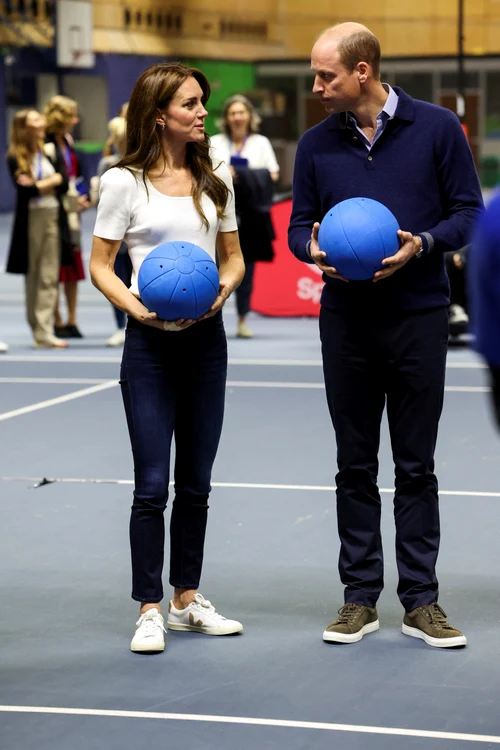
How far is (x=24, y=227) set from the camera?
42.0ft

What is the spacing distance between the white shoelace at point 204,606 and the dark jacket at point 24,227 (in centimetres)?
806

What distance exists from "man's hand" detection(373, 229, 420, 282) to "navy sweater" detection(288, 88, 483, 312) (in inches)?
4.3

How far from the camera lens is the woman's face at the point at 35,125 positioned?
12.1 meters

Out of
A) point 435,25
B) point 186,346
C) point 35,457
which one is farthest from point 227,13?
point 186,346

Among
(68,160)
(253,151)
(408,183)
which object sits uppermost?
(408,183)

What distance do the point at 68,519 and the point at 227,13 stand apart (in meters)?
42.8

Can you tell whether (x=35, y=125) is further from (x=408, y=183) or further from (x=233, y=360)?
(x=408, y=183)

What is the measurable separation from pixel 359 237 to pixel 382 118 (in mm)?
497

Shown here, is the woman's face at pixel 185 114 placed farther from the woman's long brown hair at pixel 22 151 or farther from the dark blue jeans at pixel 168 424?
the woman's long brown hair at pixel 22 151

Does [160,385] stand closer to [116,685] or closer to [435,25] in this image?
[116,685]

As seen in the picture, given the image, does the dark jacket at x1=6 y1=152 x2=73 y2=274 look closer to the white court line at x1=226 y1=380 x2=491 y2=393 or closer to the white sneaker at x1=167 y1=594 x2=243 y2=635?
the white court line at x1=226 y1=380 x2=491 y2=393

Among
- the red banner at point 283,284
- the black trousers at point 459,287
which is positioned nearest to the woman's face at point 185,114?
the black trousers at point 459,287

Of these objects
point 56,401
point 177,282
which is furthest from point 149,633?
point 56,401

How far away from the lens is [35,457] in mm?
8188
